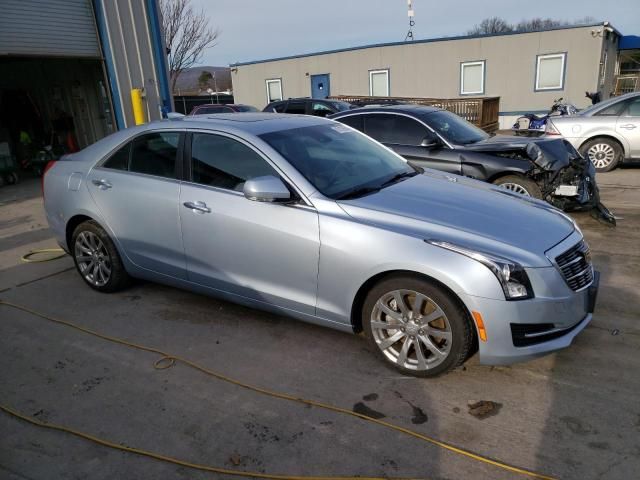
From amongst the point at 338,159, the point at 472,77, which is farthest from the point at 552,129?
the point at 472,77

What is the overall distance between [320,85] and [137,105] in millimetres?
14289

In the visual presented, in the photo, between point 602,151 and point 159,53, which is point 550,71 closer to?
point 602,151

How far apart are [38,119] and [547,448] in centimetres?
1525

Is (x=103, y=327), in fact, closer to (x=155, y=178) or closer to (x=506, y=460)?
(x=155, y=178)

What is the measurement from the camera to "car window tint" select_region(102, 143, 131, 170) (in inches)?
172

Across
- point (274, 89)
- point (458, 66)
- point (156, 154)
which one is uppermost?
point (458, 66)

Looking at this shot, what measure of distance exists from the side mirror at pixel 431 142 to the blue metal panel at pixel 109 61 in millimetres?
7334

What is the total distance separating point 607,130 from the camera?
9.65m

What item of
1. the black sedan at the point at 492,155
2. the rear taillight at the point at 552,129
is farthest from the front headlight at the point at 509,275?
the rear taillight at the point at 552,129

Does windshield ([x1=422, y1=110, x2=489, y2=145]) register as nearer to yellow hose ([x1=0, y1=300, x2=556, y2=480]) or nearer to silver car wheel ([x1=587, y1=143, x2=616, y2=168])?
silver car wheel ([x1=587, y1=143, x2=616, y2=168])

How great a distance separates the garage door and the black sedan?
7.09 m

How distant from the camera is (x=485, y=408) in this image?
289cm

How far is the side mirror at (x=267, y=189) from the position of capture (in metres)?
3.33

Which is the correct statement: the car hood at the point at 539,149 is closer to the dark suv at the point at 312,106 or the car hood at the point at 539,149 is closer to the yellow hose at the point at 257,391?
the yellow hose at the point at 257,391
